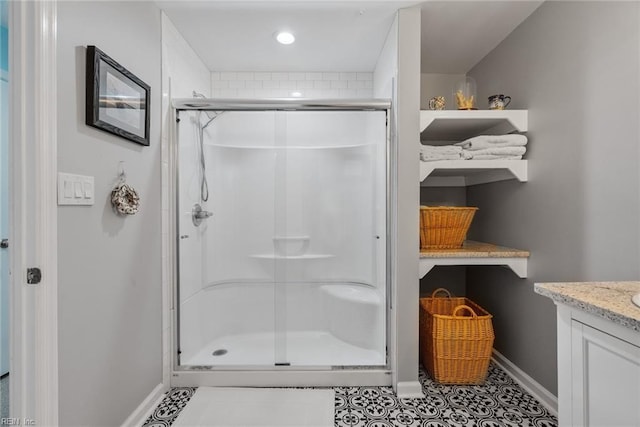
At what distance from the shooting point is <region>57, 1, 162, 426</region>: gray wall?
124 centimetres

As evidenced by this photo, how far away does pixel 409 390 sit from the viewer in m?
1.95

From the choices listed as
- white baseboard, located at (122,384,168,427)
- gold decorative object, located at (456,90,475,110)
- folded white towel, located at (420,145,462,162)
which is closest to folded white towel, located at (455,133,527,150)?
folded white towel, located at (420,145,462,162)

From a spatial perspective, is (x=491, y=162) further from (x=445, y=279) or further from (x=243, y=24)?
(x=243, y=24)

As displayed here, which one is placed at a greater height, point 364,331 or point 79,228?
point 79,228

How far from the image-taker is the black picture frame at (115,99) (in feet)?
4.35

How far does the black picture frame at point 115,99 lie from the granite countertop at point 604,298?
1.82 meters

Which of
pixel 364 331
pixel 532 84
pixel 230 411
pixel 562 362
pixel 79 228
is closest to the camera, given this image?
pixel 562 362

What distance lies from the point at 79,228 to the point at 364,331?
1692 millimetres

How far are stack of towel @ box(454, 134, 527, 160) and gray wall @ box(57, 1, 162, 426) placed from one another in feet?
6.28

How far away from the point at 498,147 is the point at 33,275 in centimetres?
236

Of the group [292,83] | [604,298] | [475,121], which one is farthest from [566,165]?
[292,83]

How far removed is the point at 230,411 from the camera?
1.80 m

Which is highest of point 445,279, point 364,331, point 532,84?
point 532,84

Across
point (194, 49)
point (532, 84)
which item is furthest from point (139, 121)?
point (532, 84)
